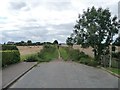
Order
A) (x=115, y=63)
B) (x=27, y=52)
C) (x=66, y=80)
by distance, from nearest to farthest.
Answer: (x=66, y=80)
(x=115, y=63)
(x=27, y=52)

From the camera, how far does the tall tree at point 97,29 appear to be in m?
39.6

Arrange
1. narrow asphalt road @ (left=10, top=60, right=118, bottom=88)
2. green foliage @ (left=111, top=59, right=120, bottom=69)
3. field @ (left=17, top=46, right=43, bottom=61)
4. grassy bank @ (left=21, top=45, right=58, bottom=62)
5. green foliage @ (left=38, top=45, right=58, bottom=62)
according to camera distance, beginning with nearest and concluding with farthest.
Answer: narrow asphalt road @ (left=10, top=60, right=118, bottom=88) < green foliage @ (left=111, top=59, right=120, bottom=69) < grassy bank @ (left=21, top=45, right=58, bottom=62) < green foliage @ (left=38, top=45, right=58, bottom=62) < field @ (left=17, top=46, right=43, bottom=61)

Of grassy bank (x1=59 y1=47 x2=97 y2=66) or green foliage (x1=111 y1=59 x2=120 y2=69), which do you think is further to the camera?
grassy bank (x1=59 y1=47 x2=97 y2=66)

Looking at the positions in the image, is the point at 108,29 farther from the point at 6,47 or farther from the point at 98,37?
the point at 6,47

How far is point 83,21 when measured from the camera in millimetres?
41406

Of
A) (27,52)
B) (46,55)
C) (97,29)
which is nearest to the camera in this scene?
(97,29)

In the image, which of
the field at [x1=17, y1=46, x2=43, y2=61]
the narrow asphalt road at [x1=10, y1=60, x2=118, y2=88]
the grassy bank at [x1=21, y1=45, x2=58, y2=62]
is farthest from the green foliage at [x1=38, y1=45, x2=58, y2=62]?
the narrow asphalt road at [x1=10, y1=60, x2=118, y2=88]

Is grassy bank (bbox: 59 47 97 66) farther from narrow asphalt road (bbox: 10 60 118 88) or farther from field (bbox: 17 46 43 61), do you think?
narrow asphalt road (bbox: 10 60 118 88)

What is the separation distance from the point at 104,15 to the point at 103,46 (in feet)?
12.9

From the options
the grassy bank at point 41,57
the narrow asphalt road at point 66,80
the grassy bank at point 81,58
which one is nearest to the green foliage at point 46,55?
the grassy bank at point 41,57

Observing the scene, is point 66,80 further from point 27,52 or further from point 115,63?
point 27,52

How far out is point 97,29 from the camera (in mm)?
39375

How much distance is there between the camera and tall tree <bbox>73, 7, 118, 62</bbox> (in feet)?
130

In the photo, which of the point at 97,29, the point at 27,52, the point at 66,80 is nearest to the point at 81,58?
the point at 97,29
